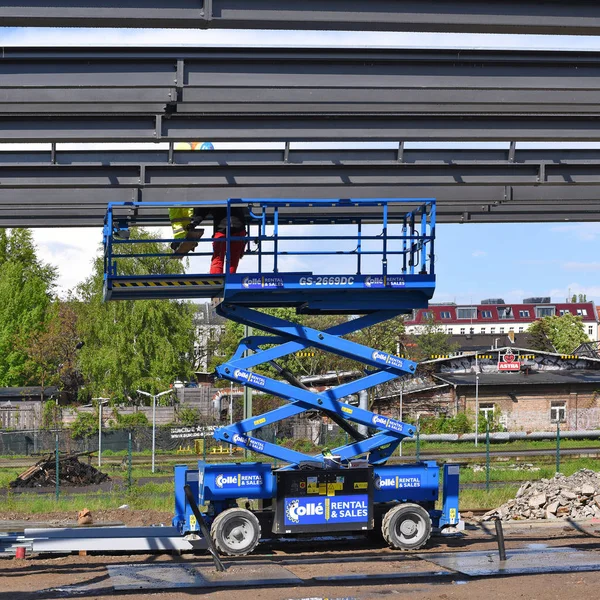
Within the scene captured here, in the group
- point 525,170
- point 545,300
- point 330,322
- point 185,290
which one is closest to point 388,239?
point 525,170

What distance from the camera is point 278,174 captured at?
43.2ft

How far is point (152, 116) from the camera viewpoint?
11.8 m

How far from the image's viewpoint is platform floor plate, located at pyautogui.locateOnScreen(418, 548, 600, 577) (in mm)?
12156

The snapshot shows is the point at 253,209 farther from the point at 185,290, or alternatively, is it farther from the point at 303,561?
the point at 303,561

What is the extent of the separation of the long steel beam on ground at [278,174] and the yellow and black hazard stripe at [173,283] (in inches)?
48.8

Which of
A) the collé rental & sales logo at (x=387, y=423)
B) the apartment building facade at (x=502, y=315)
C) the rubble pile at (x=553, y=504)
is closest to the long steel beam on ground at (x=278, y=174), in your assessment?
the collé rental & sales logo at (x=387, y=423)

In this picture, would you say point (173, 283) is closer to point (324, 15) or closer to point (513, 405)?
point (324, 15)

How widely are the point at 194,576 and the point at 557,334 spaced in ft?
292

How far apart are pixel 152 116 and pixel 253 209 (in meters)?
3.02

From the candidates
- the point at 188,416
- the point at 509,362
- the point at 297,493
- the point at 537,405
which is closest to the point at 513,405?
the point at 537,405

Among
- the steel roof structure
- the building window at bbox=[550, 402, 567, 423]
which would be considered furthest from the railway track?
the steel roof structure

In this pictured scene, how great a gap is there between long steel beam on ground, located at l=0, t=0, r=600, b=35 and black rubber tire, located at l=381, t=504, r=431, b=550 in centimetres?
784

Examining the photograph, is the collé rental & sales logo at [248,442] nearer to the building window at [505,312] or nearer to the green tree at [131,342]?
the green tree at [131,342]

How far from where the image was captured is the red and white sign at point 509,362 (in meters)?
54.2
